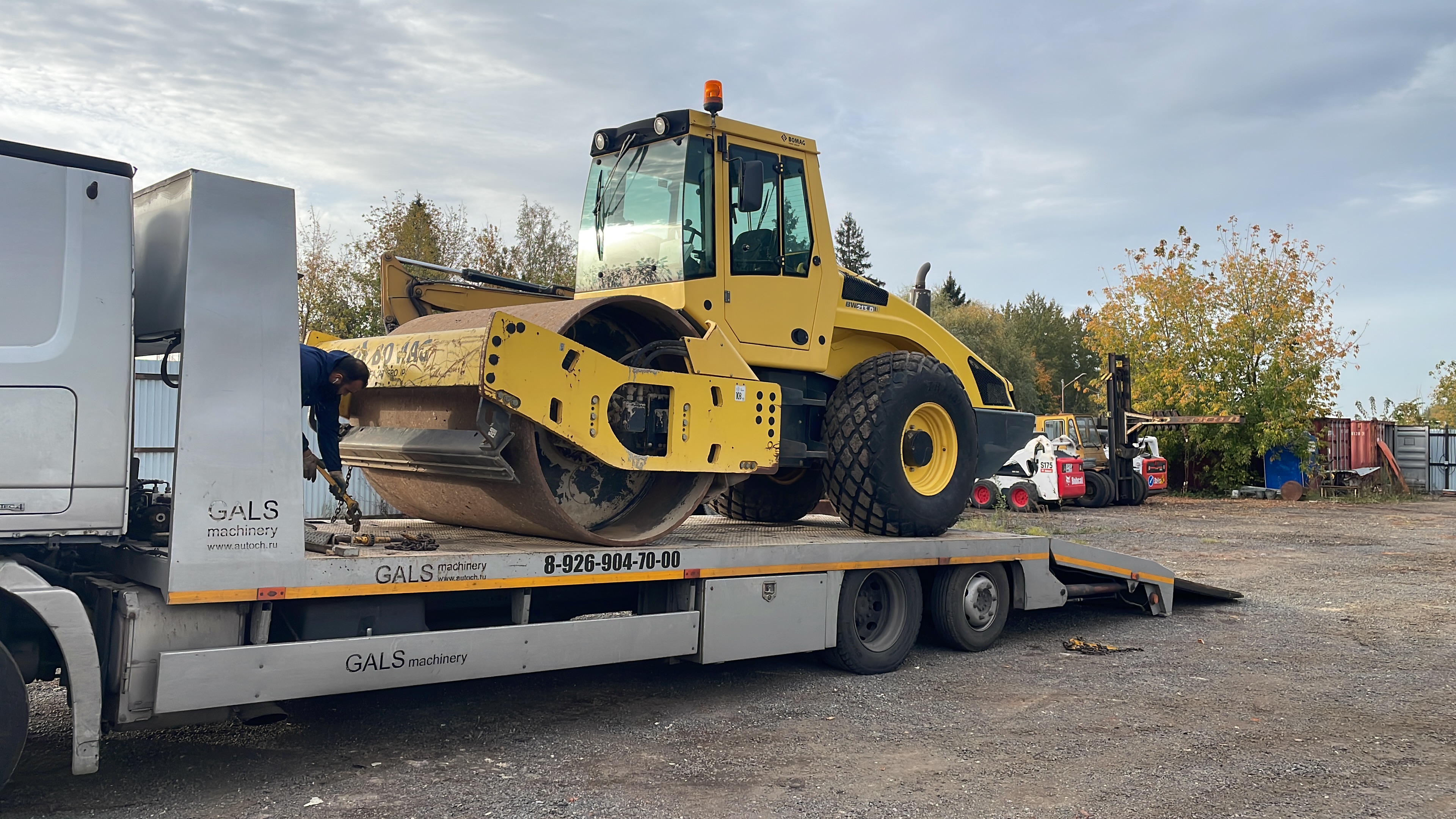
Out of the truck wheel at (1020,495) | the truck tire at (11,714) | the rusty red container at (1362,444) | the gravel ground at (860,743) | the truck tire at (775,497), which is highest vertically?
the rusty red container at (1362,444)

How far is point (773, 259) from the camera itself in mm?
7750

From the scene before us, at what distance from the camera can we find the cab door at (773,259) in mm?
7527

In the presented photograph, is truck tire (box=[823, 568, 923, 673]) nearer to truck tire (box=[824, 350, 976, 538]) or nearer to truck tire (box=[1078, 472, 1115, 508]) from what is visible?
truck tire (box=[824, 350, 976, 538])

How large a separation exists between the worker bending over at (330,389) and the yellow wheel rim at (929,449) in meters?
3.95

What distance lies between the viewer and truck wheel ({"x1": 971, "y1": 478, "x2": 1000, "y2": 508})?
869 inches

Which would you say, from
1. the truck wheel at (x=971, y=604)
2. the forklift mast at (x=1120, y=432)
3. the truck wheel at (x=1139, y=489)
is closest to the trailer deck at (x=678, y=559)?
the truck wheel at (x=971, y=604)

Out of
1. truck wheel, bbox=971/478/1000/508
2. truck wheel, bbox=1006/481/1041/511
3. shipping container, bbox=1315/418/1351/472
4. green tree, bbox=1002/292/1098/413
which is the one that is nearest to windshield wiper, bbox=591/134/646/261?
truck wheel, bbox=971/478/1000/508

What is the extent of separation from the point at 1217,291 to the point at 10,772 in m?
32.9

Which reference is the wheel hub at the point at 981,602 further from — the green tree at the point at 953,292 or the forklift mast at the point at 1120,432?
the green tree at the point at 953,292

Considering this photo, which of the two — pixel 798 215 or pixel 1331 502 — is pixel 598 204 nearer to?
pixel 798 215

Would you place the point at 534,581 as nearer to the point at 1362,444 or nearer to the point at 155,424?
the point at 155,424

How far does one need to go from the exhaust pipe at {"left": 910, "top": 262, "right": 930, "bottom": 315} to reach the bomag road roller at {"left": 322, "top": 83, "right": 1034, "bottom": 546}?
264mm

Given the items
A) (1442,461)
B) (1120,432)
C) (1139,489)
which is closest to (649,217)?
(1120,432)

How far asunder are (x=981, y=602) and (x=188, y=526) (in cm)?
576
